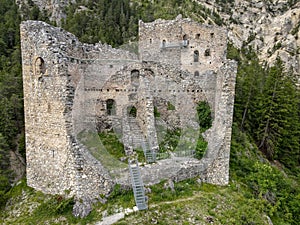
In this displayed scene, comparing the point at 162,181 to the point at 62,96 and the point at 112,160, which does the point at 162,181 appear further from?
the point at 62,96

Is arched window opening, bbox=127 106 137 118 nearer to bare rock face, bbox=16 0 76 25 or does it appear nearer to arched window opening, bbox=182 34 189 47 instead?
arched window opening, bbox=182 34 189 47

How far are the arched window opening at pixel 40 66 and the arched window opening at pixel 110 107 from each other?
19.7ft

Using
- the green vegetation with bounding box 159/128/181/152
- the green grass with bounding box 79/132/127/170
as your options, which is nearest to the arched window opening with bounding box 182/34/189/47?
the green vegetation with bounding box 159/128/181/152

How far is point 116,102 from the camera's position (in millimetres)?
19219

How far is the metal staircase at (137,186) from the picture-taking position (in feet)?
42.8

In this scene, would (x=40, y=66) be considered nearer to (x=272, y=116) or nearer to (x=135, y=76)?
(x=135, y=76)

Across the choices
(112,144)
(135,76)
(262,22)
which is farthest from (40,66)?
(262,22)

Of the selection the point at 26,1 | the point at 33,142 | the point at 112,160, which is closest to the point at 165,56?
the point at 112,160

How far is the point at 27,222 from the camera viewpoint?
42.8 feet

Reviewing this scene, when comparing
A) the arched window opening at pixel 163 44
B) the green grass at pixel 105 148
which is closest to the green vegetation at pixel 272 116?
the arched window opening at pixel 163 44

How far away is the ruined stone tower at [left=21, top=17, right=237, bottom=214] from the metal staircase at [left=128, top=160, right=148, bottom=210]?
0.45 metres

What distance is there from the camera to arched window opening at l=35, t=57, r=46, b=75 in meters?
14.2

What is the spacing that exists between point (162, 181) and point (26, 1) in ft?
247

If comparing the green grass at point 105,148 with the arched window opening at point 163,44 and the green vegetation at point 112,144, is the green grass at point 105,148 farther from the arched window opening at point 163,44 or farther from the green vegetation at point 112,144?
the arched window opening at point 163,44
